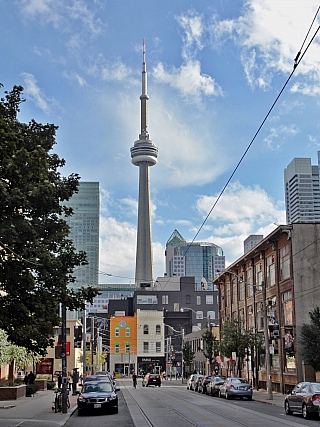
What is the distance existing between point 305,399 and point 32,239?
13164 mm

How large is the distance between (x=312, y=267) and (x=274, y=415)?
19634 mm

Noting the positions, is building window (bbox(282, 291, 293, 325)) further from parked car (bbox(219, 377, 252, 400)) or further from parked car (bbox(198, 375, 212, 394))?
parked car (bbox(198, 375, 212, 394))

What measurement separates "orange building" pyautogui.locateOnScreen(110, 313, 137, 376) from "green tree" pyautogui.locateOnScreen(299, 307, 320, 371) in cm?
7357

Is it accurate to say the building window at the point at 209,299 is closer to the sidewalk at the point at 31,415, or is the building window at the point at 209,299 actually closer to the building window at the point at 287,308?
the building window at the point at 287,308

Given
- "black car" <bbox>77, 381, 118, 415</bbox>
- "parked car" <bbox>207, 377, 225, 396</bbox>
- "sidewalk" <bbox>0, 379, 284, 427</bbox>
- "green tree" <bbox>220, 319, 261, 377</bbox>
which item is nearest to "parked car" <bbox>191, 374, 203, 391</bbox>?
"green tree" <bbox>220, 319, 261, 377</bbox>

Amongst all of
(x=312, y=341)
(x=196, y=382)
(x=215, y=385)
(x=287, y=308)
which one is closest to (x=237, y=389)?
(x=215, y=385)

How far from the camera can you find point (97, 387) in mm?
28750

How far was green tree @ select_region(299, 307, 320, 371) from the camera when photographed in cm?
3988

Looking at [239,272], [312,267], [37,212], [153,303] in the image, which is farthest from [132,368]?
[37,212]

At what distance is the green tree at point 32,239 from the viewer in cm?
1944

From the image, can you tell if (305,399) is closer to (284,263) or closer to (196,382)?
(284,263)

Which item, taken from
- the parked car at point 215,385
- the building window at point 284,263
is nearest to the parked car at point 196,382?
the parked car at point 215,385

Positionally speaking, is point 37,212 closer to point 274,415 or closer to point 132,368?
point 274,415

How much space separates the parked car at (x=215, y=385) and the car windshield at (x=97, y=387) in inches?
704
